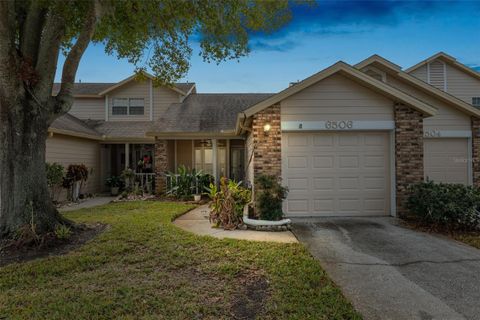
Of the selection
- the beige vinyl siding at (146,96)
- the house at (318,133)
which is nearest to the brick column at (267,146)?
the house at (318,133)

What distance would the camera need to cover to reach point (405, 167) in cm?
743

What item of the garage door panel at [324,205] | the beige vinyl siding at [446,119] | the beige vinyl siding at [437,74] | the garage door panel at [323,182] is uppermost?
the beige vinyl siding at [437,74]

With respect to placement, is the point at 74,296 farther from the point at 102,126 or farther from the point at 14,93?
the point at 102,126

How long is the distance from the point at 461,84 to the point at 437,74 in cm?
146

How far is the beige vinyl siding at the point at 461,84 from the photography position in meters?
14.2

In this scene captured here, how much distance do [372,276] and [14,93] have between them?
689cm

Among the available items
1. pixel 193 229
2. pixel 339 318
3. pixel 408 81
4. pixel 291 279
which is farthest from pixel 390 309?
pixel 408 81

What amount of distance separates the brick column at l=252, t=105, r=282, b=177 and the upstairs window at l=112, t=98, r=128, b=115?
11.1m

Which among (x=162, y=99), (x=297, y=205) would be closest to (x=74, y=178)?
(x=162, y=99)

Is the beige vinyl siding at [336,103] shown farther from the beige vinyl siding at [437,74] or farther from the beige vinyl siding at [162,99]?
the beige vinyl siding at [162,99]

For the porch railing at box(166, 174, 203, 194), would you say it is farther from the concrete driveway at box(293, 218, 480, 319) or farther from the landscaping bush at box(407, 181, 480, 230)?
the landscaping bush at box(407, 181, 480, 230)

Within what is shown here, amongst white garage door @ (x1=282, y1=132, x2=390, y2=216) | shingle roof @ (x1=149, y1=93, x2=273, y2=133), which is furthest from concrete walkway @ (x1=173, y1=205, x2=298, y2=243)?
shingle roof @ (x1=149, y1=93, x2=273, y2=133)

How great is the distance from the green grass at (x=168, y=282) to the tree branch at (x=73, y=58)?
9.65 feet

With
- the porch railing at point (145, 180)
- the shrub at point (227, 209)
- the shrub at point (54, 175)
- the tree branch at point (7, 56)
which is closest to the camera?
the tree branch at point (7, 56)
